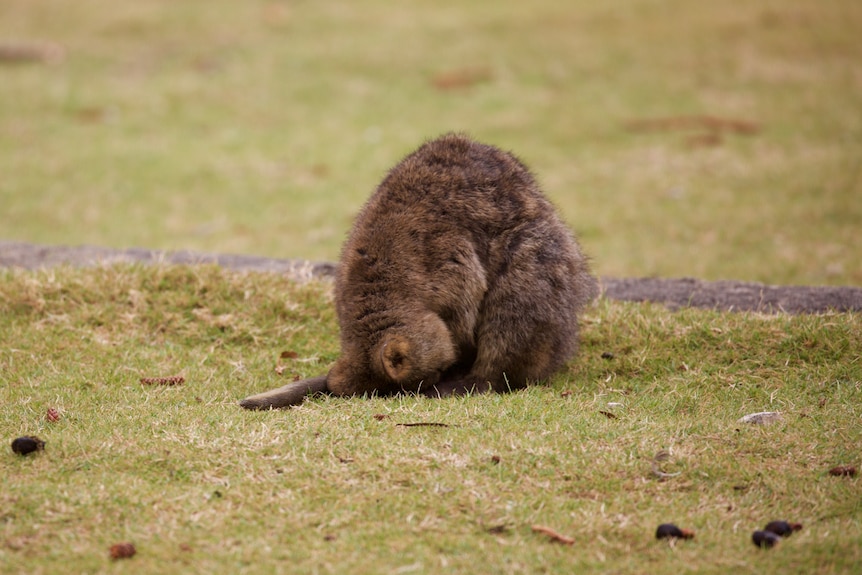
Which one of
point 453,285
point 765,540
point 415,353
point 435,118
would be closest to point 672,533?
point 765,540

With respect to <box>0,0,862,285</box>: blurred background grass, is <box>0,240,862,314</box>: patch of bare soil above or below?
below

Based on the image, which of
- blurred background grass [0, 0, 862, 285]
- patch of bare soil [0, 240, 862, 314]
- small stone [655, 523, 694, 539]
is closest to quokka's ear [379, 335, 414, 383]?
small stone [655, 523, 694, 539]

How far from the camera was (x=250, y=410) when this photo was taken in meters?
5.78

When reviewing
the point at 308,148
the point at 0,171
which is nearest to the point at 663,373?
the point at 308,148

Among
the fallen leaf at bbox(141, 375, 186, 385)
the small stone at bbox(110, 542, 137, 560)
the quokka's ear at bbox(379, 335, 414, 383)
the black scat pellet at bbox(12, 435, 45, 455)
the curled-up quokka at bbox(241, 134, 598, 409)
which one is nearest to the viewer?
the small stone at bbox(110, 542, 137, 560)

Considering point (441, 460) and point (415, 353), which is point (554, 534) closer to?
point (441, 460)

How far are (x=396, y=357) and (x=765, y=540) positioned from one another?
7.39ft

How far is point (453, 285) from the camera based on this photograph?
20.0ft

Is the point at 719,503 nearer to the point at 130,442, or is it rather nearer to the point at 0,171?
the point at 130,442

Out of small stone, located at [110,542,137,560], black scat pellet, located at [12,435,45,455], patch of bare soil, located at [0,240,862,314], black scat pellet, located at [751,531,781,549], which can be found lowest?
black scat pellet, located at [751,531,781,549]

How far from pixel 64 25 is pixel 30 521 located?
20869mm

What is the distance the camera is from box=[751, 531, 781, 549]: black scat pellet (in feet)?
14.1

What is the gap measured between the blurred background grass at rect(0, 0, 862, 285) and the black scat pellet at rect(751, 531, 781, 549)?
8041mm

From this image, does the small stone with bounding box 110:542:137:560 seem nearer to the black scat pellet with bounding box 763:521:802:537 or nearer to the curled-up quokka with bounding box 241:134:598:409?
the curled-up quokka with bounding box 241:134:598:409
